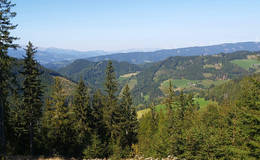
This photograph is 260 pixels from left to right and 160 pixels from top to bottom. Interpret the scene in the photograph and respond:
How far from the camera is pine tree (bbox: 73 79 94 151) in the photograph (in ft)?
142

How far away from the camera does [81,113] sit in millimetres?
44438

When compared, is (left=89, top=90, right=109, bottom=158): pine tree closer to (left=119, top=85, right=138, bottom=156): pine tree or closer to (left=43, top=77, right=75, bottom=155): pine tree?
(left=119, top=85, right=138, bottom=156): pine tree

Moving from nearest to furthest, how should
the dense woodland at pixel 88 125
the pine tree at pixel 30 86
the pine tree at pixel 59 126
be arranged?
the dense woodland at pixel 88 125 → the pine tree at pixel 30 86 → the pine tree at pixel 59 126

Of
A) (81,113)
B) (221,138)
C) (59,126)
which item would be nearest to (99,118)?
(81,113)

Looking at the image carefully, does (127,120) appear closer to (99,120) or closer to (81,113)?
(99,120)

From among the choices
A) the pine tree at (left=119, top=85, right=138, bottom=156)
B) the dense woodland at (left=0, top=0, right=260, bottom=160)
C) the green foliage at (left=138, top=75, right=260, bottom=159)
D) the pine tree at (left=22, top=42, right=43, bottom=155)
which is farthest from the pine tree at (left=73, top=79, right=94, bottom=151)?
the green foliage at (left=138, top=75, right=260, bottom=159)

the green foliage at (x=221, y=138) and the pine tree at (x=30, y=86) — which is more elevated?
the pine tree at (x=30, y=86)

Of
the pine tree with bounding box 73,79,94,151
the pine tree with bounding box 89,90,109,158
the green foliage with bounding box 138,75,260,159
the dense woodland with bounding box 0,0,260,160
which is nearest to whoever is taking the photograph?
the green foliage with bounding box 138,75,260,159

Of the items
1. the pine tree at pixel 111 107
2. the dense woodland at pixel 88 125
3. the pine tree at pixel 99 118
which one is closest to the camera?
the dense woodland at pixel 88 125

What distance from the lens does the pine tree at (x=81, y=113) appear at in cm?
4338

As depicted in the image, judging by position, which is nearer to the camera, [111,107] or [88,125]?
[88,125]

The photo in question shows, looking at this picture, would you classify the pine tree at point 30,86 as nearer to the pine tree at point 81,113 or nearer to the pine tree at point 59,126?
the pine tree at point 59,126

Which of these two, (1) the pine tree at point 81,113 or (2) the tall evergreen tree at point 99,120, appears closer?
(1) the pine tree at point 81,113

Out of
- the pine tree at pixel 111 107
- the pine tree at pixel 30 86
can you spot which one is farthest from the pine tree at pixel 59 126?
the pine tree at pixel 111 107
